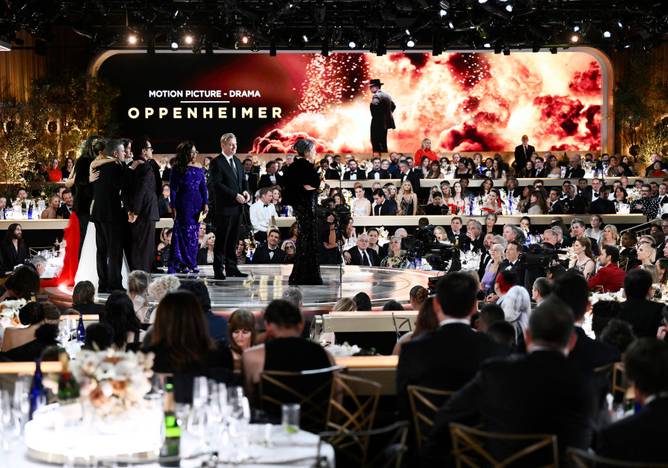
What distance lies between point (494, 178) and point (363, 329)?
41.8ft

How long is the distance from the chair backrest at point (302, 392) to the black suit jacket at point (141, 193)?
18.4 feet

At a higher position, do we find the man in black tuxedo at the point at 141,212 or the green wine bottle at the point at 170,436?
the man in black tuxedo at the point at 141,212

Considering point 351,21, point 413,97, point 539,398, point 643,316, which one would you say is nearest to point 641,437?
point 539,398

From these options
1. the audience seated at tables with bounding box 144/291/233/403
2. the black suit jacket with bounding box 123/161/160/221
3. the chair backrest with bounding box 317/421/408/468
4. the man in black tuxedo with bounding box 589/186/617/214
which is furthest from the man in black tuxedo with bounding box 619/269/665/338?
the man in black tuxedo with bounding box 589/186/617/214

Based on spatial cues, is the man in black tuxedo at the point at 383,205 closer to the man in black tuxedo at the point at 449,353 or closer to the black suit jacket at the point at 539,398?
the man in black tuxedo at the point at 449,353

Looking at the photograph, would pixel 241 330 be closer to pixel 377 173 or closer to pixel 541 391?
pixel 541 391

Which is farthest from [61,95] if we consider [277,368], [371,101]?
[277,368]

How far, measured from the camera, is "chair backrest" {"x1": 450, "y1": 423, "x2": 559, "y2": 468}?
3.88 m

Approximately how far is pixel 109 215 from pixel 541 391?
6.75 m

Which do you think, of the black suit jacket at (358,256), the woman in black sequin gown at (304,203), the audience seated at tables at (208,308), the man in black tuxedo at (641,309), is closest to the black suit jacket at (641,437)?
the audience seated at tables at (208,308)

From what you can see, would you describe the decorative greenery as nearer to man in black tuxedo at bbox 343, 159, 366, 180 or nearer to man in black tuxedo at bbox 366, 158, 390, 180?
man in black tuxedo at bbox 343, 159, 366, 180

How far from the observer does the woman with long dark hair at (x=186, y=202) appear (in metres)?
10.6

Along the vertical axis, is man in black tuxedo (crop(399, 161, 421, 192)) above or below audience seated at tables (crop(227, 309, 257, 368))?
→ above

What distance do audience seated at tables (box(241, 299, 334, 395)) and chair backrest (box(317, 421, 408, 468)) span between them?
1.18ft
